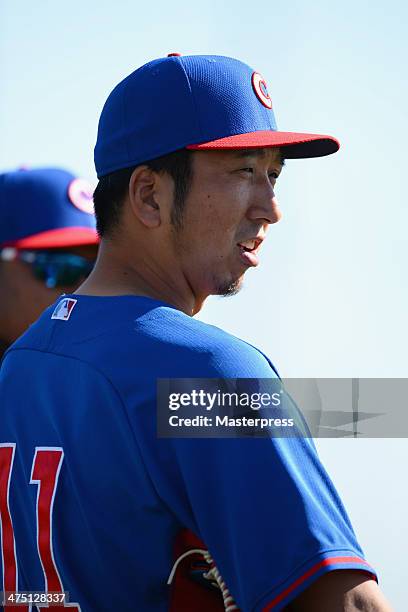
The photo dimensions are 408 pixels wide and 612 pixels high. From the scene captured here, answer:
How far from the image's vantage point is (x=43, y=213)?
3615 millimetres

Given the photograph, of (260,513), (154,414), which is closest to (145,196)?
(154,414)

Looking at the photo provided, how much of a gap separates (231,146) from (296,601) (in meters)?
1.00

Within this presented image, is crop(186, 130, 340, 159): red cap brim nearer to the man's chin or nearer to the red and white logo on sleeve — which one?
the red and white logo on sleeve

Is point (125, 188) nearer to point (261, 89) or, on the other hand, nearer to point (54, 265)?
point (261, 89)

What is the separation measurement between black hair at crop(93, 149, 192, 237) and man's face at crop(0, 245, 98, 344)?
118 centimetres

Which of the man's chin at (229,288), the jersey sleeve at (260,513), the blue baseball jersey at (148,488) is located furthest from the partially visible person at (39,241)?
the jersey sleeve at (260,513)

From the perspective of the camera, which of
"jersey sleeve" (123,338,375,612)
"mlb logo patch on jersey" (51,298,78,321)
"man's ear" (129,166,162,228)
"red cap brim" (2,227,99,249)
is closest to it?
"jersey sleeve" (123,338,375,612)

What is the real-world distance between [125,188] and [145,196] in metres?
0.07

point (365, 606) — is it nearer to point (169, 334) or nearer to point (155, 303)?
point (169, 334)

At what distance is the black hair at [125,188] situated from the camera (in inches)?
82.3

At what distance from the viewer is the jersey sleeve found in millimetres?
1577

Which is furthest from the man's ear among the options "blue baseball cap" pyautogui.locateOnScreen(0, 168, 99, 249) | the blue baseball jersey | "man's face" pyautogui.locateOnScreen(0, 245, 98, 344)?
"blue baseball cap" pyautogui.locateOnScreen(0, 168, 99, 249)

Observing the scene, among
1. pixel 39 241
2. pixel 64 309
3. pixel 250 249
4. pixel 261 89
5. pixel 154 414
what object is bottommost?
pixel 154 414

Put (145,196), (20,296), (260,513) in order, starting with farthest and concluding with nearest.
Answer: (20,296) < (145,196) < (260,513)
